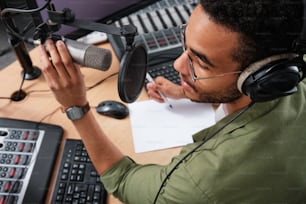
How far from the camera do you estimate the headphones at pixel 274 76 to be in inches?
24.6

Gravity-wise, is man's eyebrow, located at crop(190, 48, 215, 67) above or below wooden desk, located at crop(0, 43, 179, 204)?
above

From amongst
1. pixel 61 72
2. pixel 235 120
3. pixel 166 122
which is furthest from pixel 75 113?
pixel 235 120

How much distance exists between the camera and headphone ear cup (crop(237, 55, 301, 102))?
0.62 metres

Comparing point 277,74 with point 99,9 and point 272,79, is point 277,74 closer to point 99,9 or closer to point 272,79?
point 272,79

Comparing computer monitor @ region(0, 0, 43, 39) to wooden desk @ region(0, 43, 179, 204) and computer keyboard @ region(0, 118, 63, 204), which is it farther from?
computer keyboard @ region(0, 118, 63, 204)

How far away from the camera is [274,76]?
2.05 feet

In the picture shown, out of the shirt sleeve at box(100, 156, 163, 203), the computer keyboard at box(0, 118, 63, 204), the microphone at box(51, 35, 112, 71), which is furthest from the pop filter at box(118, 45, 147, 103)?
the computer keyboard at box(0, 118, 63, 204)

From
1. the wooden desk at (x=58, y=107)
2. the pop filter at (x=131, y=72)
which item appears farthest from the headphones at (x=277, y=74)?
the wooden desk at (x=58, y=107)

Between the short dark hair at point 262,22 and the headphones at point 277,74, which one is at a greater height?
the short dark hair at point 262,22

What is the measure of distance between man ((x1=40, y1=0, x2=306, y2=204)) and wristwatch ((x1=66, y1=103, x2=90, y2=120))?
4cm

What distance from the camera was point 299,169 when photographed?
69 cm

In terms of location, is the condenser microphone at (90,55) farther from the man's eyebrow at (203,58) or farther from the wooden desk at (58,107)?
the wooden desk at (58,107)

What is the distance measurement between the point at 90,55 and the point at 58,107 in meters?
0.39

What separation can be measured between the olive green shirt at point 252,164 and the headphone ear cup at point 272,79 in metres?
0.07
